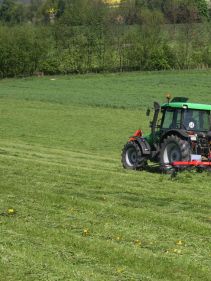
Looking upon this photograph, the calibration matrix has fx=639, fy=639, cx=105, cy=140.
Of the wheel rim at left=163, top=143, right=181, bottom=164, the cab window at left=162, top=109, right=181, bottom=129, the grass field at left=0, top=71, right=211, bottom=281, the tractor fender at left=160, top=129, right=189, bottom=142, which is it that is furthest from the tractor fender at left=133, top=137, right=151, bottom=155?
the grass field at left=0, top=71, right=211, bottom=281

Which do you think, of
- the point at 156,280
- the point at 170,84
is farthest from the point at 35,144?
the point at 170,84

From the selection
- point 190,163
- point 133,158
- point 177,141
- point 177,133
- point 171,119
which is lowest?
point 133,158

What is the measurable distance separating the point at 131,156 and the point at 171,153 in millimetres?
1839

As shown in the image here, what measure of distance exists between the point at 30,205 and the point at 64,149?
500 inches

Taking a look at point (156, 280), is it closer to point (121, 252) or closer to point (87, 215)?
point (121, 252)

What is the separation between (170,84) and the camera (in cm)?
5338

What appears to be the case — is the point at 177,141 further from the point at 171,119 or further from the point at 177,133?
the point at 171,119

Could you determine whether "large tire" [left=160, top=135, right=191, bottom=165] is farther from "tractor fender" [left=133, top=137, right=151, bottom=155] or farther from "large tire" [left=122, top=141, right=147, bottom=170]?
"large tire" [left=122, top=141, right=147, bottom=170]

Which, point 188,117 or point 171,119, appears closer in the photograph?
point 188,117

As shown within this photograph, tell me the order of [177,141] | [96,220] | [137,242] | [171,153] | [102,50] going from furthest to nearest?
1. [102,50]
2. [171,153]
3. [177,141]
4. [96,220]
5. [137,242]

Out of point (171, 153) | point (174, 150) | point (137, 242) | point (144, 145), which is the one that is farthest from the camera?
point (144, 145)

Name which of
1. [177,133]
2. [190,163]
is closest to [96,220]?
[190,163]

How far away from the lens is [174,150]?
51.3ft

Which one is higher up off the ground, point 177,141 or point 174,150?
point 177,141
